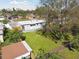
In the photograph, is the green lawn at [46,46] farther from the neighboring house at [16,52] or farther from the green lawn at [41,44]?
the neighboring house at [16,52]

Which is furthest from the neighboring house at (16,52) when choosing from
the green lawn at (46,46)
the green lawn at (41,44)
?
the green lawn at (41,44)

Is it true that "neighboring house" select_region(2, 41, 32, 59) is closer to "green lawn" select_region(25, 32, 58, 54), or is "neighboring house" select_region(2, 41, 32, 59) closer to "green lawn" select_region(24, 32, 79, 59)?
"green lawn" select_region(24, 32, 79, 59)

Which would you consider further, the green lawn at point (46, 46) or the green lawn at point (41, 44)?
the green lawn at point (41, 44)

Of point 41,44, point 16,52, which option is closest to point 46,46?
point 41,44

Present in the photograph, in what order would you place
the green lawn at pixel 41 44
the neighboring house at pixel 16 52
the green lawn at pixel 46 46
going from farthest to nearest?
the green lawn at pixel 41 44 < the green lawn at pixel 46 46 < the neighboring house at pixel 16 52

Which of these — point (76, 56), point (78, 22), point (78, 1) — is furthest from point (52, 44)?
point (78, 1)

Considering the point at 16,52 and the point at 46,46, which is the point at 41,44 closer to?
the point at 46,46

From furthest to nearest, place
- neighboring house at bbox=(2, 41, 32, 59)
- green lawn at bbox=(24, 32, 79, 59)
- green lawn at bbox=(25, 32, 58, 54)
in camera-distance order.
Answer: green lawn at bbox=(25, 32, 58, 54)
green lawn at bbox=(24, 32, 79, 59)
neighboring house at bbox=(2, 41, 32, 59)

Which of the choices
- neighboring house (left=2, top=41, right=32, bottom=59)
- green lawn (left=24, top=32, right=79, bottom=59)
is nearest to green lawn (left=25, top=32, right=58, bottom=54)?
green lawn (left=24, top=32, right=79, bottom=59)

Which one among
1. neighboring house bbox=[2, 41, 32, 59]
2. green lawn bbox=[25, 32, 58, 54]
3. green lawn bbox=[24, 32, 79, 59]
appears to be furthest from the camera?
green lawn bbox=[25, 32, 58, 54]

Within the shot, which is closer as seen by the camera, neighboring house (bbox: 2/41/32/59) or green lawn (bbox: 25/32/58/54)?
neighboring house (bbox: 2/41/32/59)

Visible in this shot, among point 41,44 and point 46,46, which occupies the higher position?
point 41,44

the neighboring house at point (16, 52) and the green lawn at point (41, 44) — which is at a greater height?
the neighboring house at point (16, 52)
